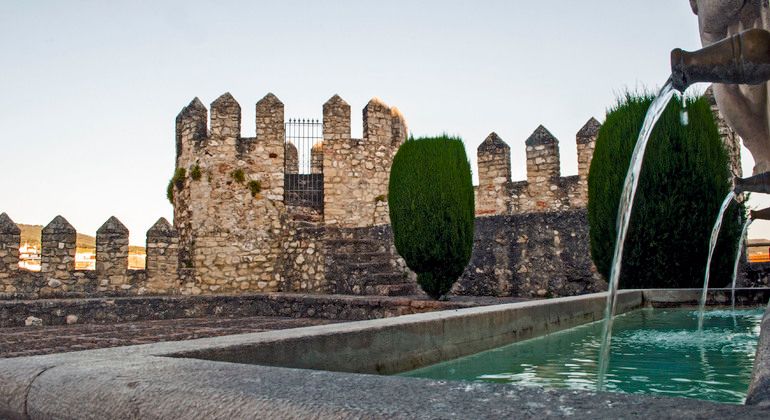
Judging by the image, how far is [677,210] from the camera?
866cm

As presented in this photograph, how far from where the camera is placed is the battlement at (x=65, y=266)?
446 inches

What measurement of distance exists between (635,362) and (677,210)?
5.74 meters

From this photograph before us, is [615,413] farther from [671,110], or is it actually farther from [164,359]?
[671,110]

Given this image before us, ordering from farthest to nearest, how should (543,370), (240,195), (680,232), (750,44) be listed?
1. (240,195)
2. (680,232)
3. (543,370)
4. (750,44)

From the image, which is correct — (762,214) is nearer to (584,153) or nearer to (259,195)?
(584,153)

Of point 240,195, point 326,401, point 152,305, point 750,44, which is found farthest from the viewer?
point 240,195

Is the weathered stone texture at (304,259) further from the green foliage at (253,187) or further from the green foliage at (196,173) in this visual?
the green foliage at (196,173)

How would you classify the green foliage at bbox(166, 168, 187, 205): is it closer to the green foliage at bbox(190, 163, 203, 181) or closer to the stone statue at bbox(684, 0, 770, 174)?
the green foliage at bbox(190, 163, 203, 181)

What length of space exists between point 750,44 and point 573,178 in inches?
447

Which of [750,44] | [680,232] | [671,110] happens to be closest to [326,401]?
[750,44]

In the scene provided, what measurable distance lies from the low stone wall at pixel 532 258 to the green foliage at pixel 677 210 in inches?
44.6

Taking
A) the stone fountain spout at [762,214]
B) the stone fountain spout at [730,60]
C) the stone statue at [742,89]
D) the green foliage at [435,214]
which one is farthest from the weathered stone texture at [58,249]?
the stone fountain spout at [730,60]

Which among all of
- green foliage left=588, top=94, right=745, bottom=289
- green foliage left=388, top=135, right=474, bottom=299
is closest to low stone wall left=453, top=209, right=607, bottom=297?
green foliage left=588, top=94, right=745, bottom=289

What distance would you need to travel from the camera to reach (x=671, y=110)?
906cm
